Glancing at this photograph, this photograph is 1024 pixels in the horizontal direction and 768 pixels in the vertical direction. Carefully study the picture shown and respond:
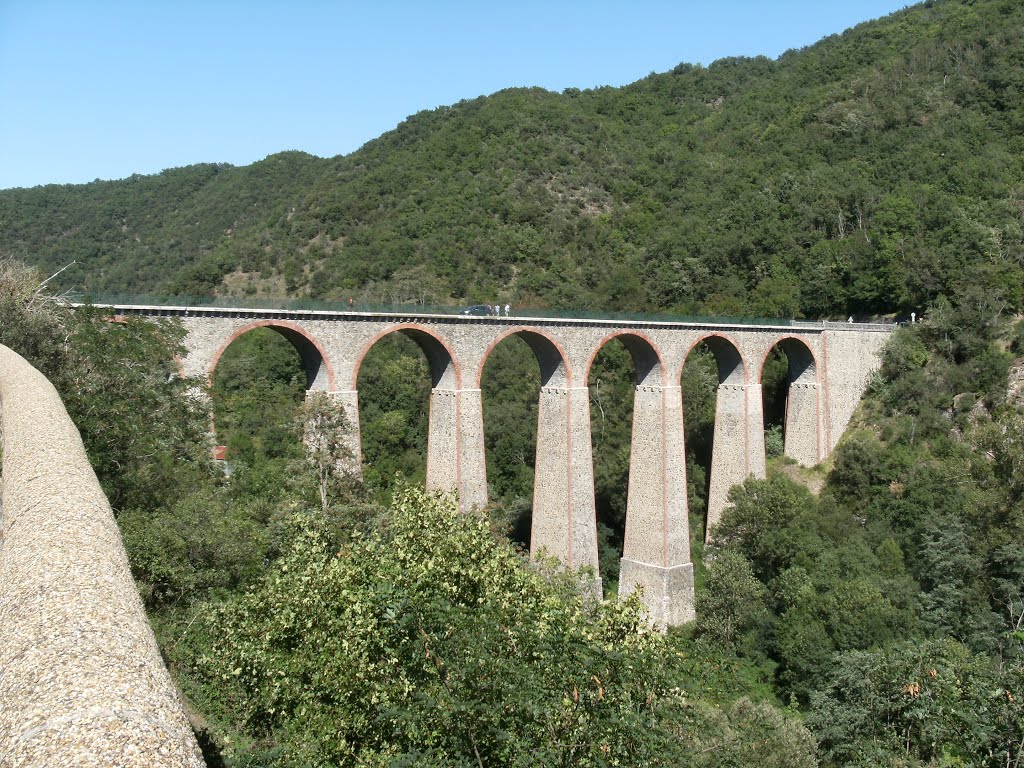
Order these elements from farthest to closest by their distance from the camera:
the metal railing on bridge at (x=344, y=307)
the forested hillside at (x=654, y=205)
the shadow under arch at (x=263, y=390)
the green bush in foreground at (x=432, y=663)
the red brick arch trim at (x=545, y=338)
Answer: the forested hillside at (x=654, y=205) → the red brick arch trim at (x=545, y=338) → the shadow under arch at (x=263, y=390) → the metal railing on bridge at (x=344, y=307) → the green bush in foreground at (x=432, y=663)

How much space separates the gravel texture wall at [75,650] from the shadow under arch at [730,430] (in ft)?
103

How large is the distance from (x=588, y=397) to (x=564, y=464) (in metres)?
3.02

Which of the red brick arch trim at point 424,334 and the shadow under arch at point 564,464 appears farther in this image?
the shadow under arch at point 564,464

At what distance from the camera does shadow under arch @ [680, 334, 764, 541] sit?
1421 inches

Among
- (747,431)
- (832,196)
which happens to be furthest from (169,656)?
(832,196)

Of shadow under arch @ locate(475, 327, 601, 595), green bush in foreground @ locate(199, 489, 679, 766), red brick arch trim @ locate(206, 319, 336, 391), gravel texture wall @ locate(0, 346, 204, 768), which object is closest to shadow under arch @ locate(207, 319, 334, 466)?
red brick arch trim @ locate(206, 319, 336, 391)

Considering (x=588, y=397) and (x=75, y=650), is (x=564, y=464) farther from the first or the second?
(x=75, y=650)

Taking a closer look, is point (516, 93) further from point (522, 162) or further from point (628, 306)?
point (628, 306)

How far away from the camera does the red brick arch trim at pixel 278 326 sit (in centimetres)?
2173

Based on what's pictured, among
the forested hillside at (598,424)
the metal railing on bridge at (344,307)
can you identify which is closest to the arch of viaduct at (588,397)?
the metal railing on bridge at (344,307)

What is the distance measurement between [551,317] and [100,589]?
25.1 meters

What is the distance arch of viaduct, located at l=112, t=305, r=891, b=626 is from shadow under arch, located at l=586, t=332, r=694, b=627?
2.2 inches

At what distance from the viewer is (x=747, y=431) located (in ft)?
119

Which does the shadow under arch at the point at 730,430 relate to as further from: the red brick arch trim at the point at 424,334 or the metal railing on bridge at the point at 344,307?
the red brick arch trim at the point at 424,334
